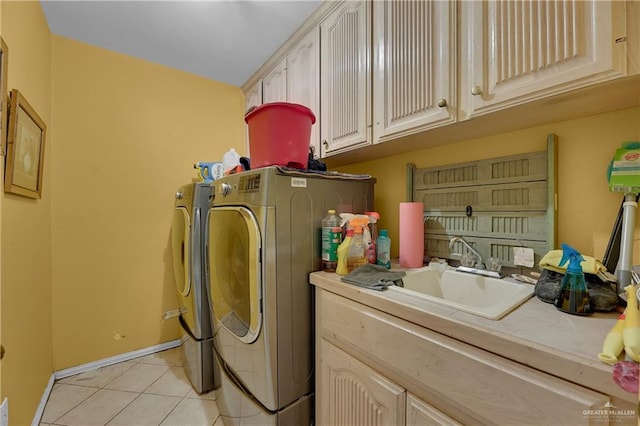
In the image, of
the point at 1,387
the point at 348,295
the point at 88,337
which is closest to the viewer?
the point at 348,295

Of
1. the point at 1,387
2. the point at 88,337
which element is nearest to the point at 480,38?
the point at 1,387

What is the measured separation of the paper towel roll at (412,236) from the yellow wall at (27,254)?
186cm

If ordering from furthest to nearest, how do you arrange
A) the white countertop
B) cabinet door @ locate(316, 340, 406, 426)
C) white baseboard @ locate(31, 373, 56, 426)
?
white baseboard @ locate(31, 373, 56, 426) < cabinet door @ locate(316, 340, 406, 426) < the white countertop

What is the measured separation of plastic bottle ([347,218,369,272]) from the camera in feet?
4.00

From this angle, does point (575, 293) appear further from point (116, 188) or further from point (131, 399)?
point (116, 188)

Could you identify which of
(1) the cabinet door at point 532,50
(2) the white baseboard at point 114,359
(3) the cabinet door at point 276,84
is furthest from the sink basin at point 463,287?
(2) the white baseboard at point 114,359

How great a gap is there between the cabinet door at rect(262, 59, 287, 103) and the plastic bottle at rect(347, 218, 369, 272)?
1283mm

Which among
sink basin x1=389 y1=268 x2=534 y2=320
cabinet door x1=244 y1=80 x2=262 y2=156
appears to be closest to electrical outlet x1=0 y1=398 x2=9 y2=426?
sink basin x1=389 y1=268 x2=534 y2=320

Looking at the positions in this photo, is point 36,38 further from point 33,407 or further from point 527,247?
point 527,247

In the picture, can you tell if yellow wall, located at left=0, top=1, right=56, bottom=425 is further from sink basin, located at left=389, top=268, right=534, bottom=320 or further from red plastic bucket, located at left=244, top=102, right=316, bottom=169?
sink basin, located at left=389, top=268, right=534, bottom=320

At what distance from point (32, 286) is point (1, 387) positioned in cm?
62

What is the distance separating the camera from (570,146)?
110 centimetres

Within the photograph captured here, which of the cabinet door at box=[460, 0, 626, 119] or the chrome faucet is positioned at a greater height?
the cabinet door at box=[460, 0, 626, 119]

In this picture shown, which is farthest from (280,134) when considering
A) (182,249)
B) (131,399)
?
(131,399)
